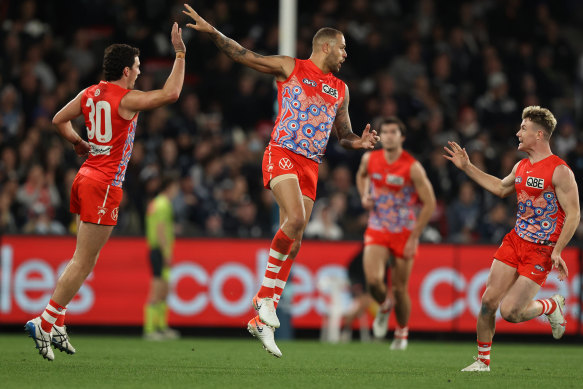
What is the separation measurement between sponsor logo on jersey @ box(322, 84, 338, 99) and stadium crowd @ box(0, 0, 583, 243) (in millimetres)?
6352

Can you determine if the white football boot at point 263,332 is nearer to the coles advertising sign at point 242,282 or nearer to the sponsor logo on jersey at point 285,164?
the sponsor logo on jersey at point 285,164

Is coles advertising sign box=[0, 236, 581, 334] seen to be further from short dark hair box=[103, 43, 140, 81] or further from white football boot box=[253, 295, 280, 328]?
short dark hair box=[103, 43, 140, 81]

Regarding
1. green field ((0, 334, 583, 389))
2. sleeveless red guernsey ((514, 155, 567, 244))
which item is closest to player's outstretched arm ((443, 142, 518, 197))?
sleeveless red guernsey ((514, 155, 567, 244))

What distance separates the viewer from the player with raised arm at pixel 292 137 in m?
8.74

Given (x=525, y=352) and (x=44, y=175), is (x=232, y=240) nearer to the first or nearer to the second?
(x=44, y=175)

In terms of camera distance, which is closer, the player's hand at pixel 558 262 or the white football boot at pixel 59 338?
the player's hand at pixel 558 262

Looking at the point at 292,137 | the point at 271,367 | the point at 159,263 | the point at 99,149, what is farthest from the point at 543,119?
the point at 159,263

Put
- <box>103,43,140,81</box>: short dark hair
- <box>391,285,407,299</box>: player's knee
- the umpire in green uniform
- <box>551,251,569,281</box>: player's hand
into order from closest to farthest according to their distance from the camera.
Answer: <box>551,251,569,281</box>: player's hand
<box>103,43,140,81</box>: short dark hair
<box>391,285,407,299</box>: player's knee
the umpire in green uniform

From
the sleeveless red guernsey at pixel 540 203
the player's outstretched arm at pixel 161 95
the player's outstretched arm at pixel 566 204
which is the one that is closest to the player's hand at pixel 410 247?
the sleeveless red guernsey at pixel 540 203

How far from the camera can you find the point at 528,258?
28.5ft

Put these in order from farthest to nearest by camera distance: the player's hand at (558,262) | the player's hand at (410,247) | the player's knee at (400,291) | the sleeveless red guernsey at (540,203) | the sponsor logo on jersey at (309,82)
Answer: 1. the player's knee at (400,291)
2. the player's hand at (410,247)
3. the sponsor logo on jersey at (309,82)
4. the sleeveless red guernsey at (540,203)
5. the player's hand at (558,262)

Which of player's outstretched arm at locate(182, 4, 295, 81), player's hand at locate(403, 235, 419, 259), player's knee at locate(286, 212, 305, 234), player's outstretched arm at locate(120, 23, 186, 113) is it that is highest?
player's outstretched arm at locate(182, 4, 295, 81)

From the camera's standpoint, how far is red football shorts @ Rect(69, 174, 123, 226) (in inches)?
338

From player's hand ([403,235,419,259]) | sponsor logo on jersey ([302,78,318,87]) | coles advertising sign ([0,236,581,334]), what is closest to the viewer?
sponsor logo on jersey ([302,78,318,87])
